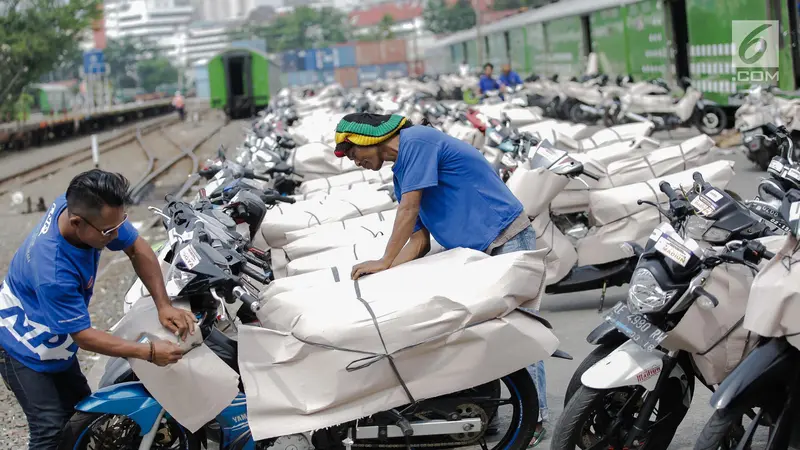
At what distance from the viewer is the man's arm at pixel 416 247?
4840 millimetres

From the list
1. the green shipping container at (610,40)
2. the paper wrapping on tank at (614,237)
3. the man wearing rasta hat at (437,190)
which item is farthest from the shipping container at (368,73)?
the man wearing rasta hat at (437,190)

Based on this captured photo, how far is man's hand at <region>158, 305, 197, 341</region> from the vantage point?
4012 mm

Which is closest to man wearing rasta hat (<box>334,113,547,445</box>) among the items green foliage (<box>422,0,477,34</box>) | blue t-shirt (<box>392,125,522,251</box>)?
blue t-shirt (<box>392,125,522,251</box>)

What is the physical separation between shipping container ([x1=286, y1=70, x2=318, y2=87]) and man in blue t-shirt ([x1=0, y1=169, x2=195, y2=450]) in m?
104

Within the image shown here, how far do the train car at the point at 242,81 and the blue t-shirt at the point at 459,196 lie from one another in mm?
41263

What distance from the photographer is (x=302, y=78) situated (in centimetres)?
10875

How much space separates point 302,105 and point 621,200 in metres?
21.6

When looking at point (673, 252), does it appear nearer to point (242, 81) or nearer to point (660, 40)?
point (660, 40)

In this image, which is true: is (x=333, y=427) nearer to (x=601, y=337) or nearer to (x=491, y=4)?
(x=601, y=337)

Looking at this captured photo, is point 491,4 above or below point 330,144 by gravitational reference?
above

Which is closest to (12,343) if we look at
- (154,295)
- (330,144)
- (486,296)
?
(154,295)

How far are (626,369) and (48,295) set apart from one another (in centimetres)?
214

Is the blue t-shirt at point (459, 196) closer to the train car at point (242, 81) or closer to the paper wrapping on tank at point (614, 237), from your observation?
the paper wrapping on tank at point (614, 237)

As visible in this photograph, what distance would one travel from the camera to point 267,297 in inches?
170
